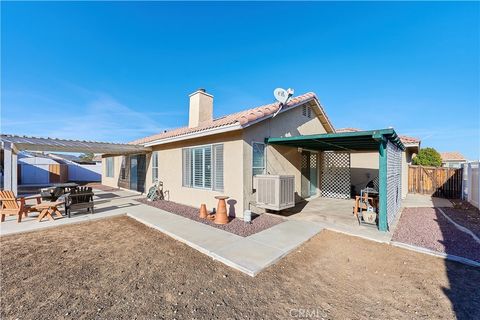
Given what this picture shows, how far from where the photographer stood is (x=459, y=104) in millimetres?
14922

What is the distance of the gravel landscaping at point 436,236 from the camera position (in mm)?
4559

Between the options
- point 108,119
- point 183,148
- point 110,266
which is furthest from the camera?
point 108,119

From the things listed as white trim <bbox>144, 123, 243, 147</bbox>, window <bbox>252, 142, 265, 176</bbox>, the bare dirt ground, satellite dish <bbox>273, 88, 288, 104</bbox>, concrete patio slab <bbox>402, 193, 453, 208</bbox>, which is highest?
satellite dish <bbox>273, 88, 288, 104</bbox>

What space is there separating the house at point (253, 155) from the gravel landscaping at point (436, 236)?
0.54m

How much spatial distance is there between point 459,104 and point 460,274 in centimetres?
1759

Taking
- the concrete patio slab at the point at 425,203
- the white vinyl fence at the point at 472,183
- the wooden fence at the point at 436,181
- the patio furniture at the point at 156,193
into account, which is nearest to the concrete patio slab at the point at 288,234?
the patio furniture at the point at 156,193

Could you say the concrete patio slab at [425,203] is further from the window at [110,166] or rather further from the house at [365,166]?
the window at [110,166]

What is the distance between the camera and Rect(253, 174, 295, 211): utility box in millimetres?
6402

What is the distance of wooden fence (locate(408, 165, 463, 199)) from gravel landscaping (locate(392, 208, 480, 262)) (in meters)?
7.54

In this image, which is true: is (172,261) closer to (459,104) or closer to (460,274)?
(460,274)

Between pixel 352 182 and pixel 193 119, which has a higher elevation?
pixel 193 119

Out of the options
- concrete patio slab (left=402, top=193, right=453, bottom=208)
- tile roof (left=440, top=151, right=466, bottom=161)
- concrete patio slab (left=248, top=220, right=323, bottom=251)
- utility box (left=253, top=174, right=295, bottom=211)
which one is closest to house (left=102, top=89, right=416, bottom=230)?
utility box (left=253, top=174, right=295, bottom=211)

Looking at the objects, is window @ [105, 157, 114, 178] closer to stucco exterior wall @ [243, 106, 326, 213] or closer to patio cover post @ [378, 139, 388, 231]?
stucco exterior wall @ [243, 106, 326, 213]

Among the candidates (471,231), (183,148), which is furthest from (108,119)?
(471,231)
